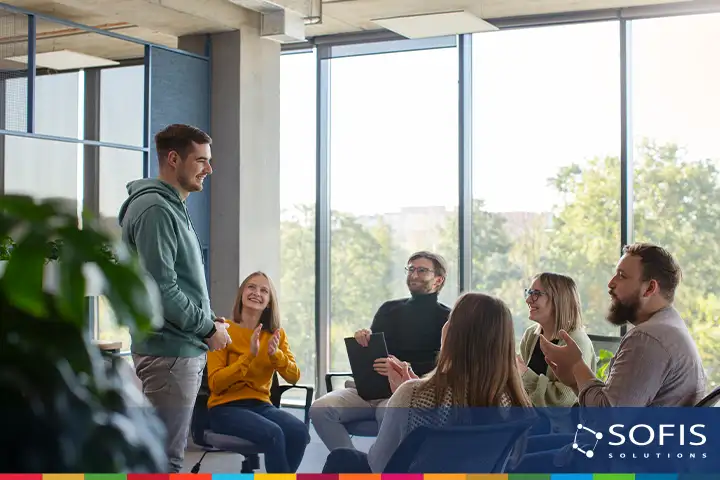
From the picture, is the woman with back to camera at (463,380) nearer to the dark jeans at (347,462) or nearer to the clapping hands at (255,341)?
the dark jeans at (347,462)

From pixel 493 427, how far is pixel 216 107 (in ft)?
15.0

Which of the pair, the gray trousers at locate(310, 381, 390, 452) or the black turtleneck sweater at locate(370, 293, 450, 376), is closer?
the gray trousers at locate(310, 381, 390, 452)

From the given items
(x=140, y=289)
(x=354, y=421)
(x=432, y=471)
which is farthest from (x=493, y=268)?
(x=140, y=289)

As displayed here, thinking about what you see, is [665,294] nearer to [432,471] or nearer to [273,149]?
[432,471]

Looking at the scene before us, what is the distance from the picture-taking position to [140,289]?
68 centimetres

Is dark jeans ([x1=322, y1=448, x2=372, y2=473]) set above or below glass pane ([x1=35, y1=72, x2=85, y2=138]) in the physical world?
below

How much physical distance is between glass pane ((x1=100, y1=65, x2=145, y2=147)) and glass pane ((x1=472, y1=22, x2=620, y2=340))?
246 centimetres

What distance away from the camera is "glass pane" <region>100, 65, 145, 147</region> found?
6.68 m

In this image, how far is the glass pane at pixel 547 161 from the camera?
6312 mm

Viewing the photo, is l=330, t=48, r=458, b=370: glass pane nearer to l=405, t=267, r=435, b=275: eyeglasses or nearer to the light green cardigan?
l=405, t=267, r=435, b=275: eyeglasses

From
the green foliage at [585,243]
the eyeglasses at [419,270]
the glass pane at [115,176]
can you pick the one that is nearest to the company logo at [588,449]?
the eyeglasses at [419,270]

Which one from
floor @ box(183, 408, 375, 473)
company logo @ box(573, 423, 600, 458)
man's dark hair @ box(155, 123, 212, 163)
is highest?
man's dark hair @ box(155, 123, 212, 163)

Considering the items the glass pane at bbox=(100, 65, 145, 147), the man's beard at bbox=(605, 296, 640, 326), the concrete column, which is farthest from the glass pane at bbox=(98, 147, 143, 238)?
the man's beard at bbox=(605, 296, 640, 326)

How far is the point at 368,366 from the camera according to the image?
461 cm
